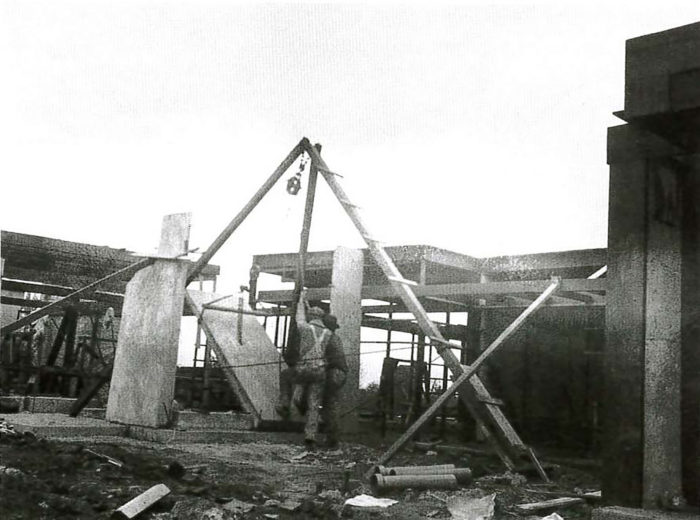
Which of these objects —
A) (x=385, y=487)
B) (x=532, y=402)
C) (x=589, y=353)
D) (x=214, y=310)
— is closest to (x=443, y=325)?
(x=532, y=402)

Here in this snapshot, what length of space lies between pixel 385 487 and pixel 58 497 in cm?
313

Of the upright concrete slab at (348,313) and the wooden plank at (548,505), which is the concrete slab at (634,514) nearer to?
the wooden plank at (548,505)

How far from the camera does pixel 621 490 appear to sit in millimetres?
6215

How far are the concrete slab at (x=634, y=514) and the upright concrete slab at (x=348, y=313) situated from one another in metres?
7.28

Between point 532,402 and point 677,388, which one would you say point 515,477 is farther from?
point 532,402

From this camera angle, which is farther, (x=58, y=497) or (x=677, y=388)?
(x=677, y=388)

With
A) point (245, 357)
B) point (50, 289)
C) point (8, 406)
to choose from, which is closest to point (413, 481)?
point (245, 357)

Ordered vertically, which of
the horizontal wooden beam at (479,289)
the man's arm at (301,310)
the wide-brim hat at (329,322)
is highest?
the horizontal wooden beam at (479,289)

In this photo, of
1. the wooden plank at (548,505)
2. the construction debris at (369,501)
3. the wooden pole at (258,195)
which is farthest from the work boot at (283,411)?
the wooden plank at (548,505)

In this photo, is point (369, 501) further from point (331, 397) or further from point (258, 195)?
point (258, 195)

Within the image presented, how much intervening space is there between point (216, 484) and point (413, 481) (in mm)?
1986

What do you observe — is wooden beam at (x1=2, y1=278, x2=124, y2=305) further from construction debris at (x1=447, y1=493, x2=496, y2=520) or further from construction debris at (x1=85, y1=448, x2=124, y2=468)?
construction debris at (x1=447, y1=493, x2=496, y2=520)

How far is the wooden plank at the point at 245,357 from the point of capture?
12984 millimetres

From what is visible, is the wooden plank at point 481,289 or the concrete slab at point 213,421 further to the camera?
the wooden plank at point 481,289
